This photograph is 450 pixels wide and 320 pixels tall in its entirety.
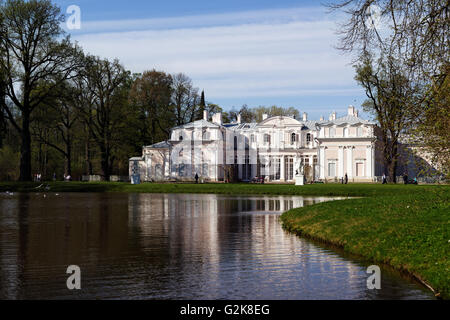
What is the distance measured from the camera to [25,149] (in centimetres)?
5581

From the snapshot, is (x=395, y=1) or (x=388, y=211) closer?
(x=395, y=1)

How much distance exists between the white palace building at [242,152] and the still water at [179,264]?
181 feet

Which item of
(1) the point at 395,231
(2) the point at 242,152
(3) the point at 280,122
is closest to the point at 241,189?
(3) the point at 280,122

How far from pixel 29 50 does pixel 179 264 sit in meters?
49.5

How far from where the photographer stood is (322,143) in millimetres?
71750

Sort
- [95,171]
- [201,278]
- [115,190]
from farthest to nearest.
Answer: [95,171] → [115,190] → [201,278]

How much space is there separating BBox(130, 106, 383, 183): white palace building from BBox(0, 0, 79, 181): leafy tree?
80.3 feet

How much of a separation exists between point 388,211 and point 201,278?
9009 mm

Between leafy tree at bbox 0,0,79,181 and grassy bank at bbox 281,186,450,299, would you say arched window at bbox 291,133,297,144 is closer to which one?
leafy tree at bbox 0,0,79,181

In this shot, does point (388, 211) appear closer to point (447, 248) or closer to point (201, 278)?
point (447, 248)

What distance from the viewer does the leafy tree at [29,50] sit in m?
53.1

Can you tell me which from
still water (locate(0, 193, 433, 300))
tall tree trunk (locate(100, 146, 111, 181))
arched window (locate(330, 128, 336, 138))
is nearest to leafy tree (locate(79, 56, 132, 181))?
tall tree trunk (locate(100, 146, 111, 181))
